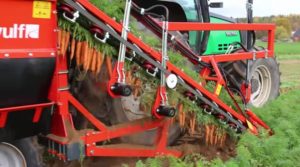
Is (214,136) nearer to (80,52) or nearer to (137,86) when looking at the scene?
(137,86)

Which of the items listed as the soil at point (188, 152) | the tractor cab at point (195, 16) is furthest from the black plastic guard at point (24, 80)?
the tractor cab at point (195, 16)

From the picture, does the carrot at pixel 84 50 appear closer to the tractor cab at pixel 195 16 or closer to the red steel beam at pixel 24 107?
the red steel beam at pixel 24 107

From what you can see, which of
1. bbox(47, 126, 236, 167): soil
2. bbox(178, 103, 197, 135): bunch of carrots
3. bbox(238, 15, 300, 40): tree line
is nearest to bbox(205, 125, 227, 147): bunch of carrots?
bbox(47, 126, 236, 167): soil

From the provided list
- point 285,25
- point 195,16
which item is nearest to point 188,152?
point 195,16

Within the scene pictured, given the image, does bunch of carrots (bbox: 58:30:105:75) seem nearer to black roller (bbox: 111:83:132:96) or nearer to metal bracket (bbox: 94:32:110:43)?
metal bracket (bbox: 94:32:110:43)

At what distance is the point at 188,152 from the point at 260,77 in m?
2.31

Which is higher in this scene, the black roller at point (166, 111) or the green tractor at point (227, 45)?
the green tractor at point (227, 45)

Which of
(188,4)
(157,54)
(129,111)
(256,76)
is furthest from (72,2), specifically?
(256,76)

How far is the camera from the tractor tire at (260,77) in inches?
273

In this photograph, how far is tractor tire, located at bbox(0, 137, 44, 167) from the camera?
414 cm

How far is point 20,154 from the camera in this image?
424cm

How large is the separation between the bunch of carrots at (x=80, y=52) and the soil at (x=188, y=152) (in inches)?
49.0

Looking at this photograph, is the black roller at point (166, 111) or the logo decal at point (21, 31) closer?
the logo decal at point (21, 31)

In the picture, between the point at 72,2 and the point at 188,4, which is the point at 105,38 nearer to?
the point at 72,2
